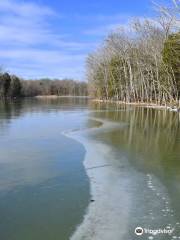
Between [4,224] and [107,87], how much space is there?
93276 mm

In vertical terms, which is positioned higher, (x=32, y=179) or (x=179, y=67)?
(x=179, y=67)

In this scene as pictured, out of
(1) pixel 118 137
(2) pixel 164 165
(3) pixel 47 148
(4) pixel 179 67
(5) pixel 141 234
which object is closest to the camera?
(5) pixel 141 234

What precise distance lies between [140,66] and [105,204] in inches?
2780

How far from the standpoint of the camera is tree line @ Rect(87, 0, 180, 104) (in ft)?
196

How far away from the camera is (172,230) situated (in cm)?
857

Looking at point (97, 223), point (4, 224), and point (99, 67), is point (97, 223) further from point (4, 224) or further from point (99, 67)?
point (99, 67)

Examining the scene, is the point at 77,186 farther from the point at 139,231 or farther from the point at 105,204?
the point at 139,231

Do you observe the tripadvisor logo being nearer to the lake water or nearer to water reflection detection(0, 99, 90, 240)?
the lake water

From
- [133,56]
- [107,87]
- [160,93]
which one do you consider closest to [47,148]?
[160,93]

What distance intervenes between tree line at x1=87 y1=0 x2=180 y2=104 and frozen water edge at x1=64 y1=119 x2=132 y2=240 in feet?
114

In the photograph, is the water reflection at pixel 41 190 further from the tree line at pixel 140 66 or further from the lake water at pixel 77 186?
the tree line at pixel 140 66

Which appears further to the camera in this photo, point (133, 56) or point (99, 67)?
point (99, 67)

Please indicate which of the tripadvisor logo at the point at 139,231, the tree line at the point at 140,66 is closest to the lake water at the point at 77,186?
the tripadvisor logo at the point at 139,231

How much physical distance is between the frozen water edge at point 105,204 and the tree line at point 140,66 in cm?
3468
